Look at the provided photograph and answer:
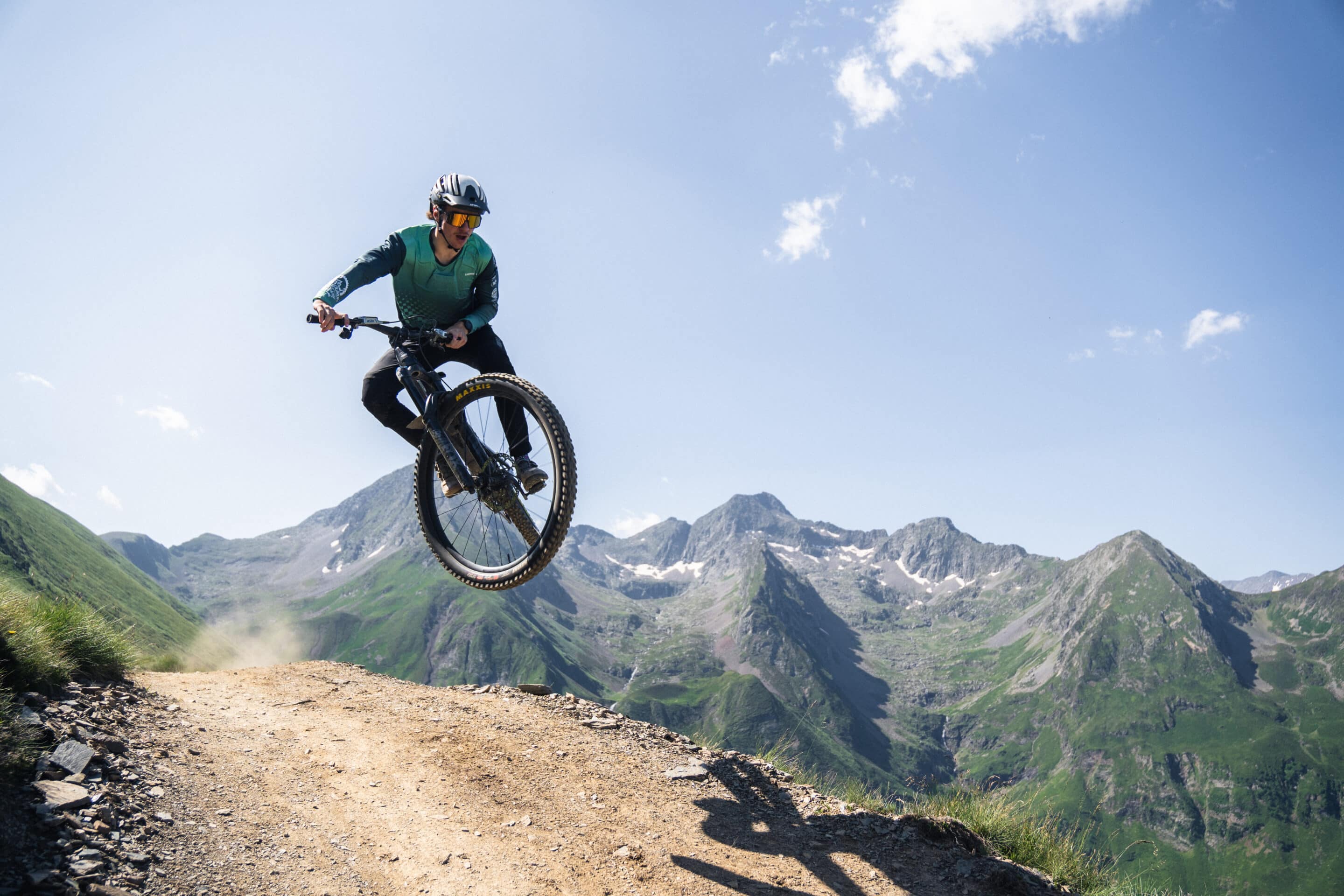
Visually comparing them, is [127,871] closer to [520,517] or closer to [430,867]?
[430,867]

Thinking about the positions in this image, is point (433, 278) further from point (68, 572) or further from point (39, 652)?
point (68, 572)

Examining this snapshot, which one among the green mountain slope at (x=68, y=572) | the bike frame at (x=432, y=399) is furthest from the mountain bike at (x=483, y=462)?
the green mountain slope at (x=68, y=572)

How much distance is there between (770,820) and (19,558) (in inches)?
7548

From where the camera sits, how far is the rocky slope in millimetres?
7621

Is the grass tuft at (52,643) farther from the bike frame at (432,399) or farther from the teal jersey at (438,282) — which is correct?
the teal jersey at (438,282)

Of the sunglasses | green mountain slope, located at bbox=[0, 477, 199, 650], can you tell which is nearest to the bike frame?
the sunglasses

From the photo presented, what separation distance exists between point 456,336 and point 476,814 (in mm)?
6945

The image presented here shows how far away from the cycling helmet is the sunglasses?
0.41 ft

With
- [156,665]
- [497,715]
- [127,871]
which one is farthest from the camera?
[156,665]

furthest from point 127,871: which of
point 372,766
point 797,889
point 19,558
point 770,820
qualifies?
point 19,558

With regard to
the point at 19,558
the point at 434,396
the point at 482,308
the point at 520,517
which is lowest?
the point at 19,558

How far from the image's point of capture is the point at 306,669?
658 inches

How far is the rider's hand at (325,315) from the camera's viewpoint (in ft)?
31.7

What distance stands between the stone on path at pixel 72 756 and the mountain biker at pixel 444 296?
5.26 metres
